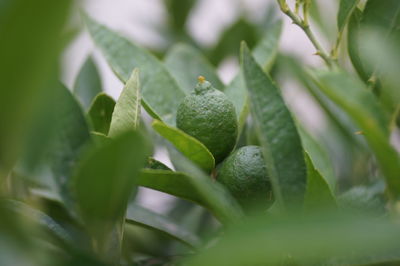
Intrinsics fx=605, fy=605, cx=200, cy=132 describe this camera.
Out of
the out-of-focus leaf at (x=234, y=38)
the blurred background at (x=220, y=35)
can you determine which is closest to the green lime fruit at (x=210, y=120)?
the blurred background at (x=220, y=35)

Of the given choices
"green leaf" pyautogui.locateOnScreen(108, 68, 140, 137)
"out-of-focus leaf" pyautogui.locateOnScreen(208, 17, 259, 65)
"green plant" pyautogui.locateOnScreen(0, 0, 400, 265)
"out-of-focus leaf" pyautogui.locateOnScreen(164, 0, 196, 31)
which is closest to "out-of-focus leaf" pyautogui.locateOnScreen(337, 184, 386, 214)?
"green plant" pyautogui.locateOnScreen(0, 0, 400, 265)

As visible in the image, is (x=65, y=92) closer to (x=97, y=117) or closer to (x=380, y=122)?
(x=97, y=117)

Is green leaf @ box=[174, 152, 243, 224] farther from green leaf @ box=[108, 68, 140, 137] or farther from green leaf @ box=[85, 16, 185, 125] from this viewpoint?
green leaf @ box=[85, 16, 185, 125]

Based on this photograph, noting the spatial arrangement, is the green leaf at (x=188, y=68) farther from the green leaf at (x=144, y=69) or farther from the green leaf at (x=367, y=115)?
the green leaf at (x=367, y=115)

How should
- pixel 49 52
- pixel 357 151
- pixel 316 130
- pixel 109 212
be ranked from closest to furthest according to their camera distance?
pixel 49 52
pixel 109 212
pixel 357 151
pixel 316 130

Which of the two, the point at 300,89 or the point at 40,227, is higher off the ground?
the point at 40,227

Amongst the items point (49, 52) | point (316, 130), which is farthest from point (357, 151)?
point (49, 52)

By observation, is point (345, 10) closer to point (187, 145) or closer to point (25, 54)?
point (187, 145)
